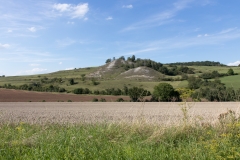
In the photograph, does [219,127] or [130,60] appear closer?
[219,127]

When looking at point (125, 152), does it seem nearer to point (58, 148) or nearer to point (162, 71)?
point (58, 148)

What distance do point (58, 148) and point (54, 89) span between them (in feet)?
200

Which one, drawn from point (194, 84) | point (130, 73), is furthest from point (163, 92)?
point (130, 73)

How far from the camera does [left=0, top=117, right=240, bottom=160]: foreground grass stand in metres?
6.93

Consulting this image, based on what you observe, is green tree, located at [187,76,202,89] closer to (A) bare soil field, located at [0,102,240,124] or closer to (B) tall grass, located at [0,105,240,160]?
(A) bare soil field, located at [0,102,240,124]

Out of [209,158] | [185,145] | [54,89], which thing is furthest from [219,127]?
[54,89]

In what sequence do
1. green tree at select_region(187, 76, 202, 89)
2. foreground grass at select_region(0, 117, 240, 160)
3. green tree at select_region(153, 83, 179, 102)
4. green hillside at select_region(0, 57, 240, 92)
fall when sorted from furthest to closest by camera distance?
green hillside at select_region(0, 57, 240, 92) < green tree at select_region(153, 83, 179, 102) < green tree at select_region(187, 76, 202, 89) < foreground grass at select_region(0, 117, 240, 160)

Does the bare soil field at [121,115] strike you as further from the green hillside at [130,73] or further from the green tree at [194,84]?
the green hillside at [130,73]

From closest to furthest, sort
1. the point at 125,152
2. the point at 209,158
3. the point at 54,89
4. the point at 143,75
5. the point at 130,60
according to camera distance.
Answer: the point at 209,158 < the point at 125,152 < the point at 54,89 < the point at 143,75 < the point at 130,60

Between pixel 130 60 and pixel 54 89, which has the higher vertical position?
pixel 130 60

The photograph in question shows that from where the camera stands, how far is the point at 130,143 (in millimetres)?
8109

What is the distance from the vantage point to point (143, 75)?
107m

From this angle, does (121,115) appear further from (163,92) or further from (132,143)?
(163,92)

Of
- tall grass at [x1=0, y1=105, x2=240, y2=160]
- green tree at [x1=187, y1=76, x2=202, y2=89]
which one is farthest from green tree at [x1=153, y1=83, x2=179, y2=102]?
Result: tall grass at [x1=0, y1=105, x2=240, y2=160]
